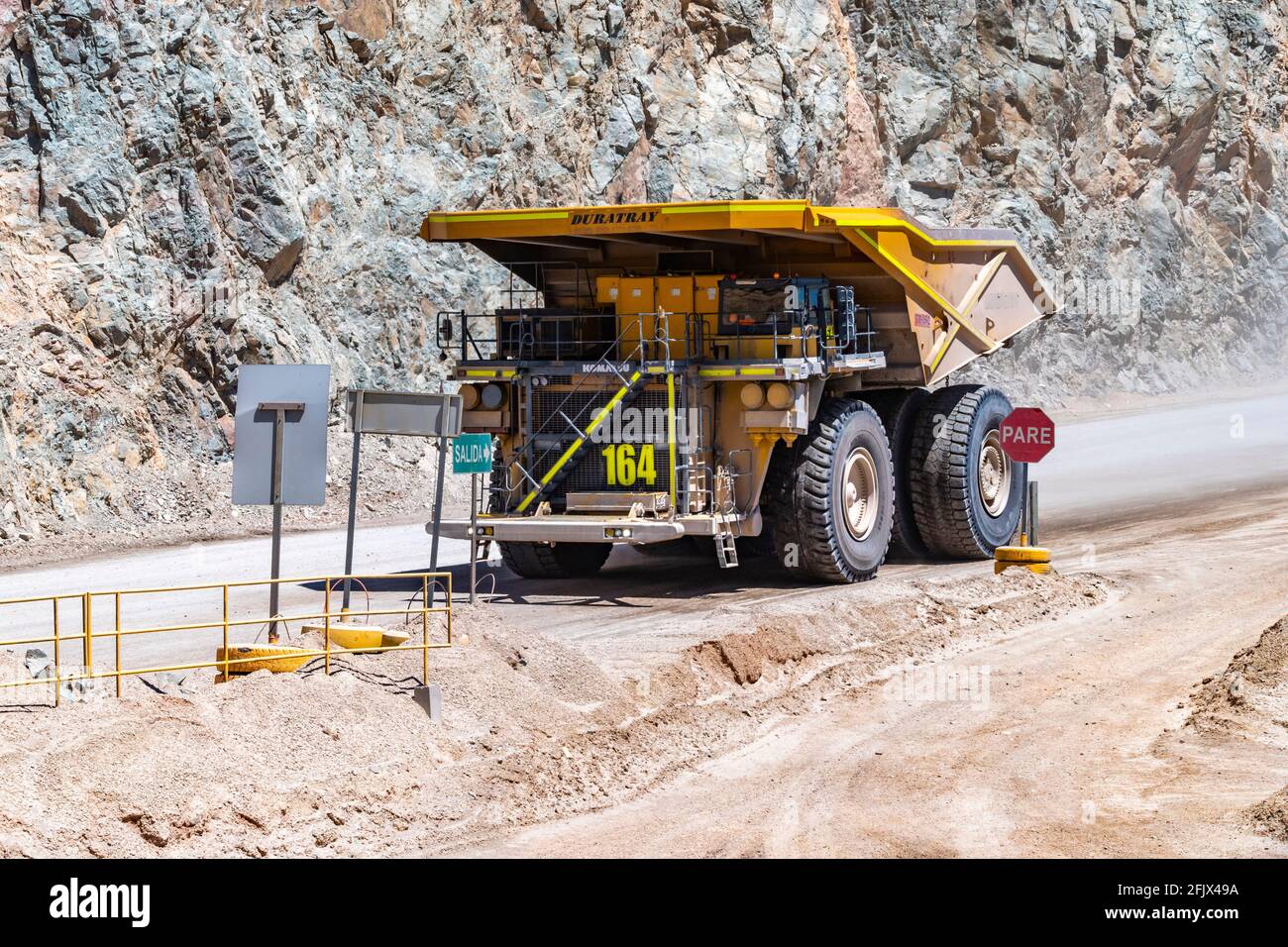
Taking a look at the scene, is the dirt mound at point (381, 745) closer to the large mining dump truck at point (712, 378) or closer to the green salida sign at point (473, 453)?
the green salida sign at point (473, 453)

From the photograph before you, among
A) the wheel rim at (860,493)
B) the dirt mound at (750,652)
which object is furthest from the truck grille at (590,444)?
the dirt mound at (750,652)

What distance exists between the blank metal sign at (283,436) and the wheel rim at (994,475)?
29.9 ft

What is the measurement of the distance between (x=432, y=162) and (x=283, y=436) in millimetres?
17193

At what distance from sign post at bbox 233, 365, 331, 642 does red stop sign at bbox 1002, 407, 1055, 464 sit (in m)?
7.69

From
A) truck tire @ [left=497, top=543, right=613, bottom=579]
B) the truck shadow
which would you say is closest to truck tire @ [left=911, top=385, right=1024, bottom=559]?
the truck shadow

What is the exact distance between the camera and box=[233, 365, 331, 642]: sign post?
1072 centimetres

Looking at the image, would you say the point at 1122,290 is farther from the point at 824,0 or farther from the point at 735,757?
the point at 735,757

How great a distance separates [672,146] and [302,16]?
29.4ft

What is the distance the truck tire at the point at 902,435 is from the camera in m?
17.5

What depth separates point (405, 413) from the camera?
41.0ft

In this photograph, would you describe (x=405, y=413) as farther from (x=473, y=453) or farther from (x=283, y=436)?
(x=283, y=436)

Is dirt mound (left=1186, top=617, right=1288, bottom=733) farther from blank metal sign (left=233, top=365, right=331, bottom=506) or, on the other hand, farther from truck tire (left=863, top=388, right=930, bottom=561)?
blank metal sign (left=233, top=365, right=331, bottom=506)

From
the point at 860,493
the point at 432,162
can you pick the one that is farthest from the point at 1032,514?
the point at 432,162

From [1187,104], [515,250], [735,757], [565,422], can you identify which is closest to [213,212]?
[515,250]
